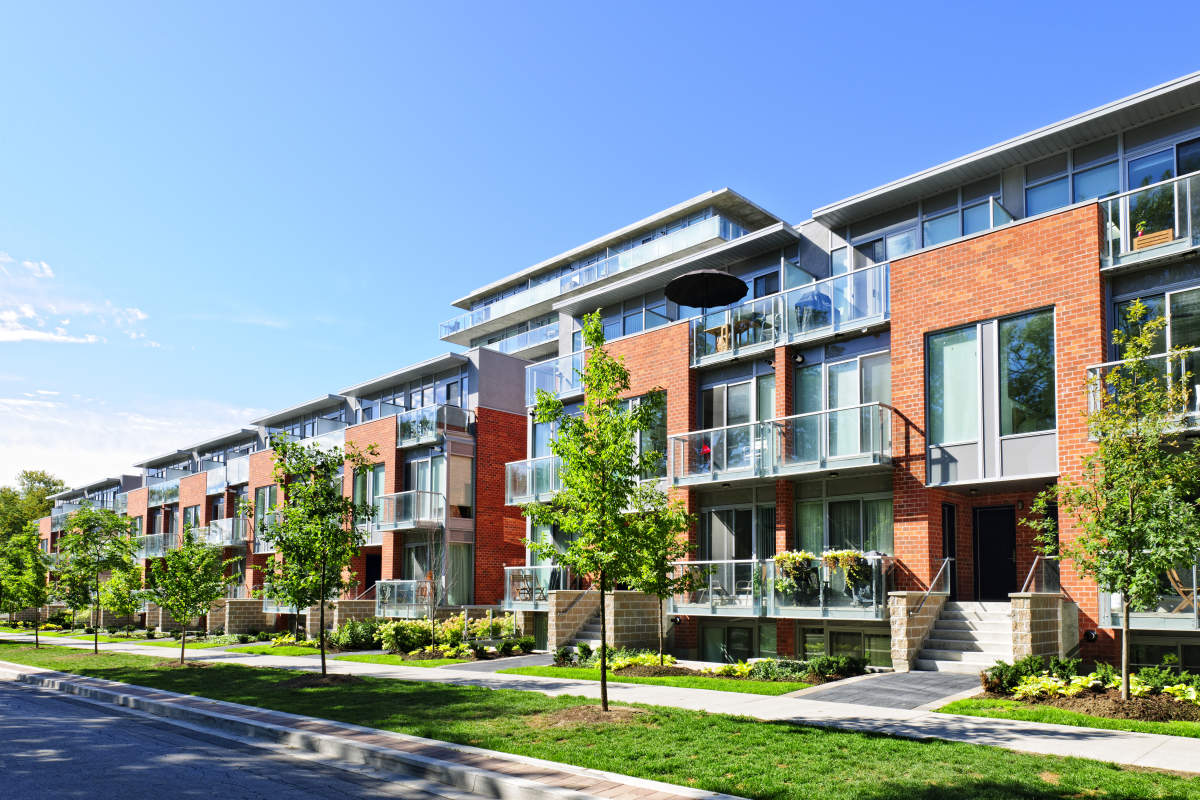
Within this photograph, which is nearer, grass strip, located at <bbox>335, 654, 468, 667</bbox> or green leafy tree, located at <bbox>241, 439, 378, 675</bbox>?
green leafy tree, located at <bbox>241, 439, 378, 675</bbox>

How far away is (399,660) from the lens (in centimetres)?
2289

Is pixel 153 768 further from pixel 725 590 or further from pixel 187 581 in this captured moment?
pixel 187 581

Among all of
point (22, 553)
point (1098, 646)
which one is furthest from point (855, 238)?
point (22, 553)

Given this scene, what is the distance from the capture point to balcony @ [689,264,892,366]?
19953 mm

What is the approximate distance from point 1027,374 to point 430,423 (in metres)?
20.4

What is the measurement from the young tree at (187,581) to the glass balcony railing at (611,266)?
22.7 meters

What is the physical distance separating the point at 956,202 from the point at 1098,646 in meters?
9.81

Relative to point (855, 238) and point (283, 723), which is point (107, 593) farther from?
point (855, 238)

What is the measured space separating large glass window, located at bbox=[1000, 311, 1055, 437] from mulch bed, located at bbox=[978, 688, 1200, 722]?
18.8 feet

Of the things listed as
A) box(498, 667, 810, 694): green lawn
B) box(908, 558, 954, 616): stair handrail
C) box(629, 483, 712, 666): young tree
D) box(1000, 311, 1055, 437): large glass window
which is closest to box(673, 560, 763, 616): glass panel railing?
box(629, 483, 712, 666): young tree

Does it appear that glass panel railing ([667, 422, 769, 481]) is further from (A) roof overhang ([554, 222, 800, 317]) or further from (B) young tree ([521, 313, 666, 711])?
(B) young tree ([521, 313, 666, 711])

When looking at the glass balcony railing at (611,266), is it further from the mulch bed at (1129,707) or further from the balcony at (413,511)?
the mulch bed at (1129,707)

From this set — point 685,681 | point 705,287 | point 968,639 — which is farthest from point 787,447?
point 685,681

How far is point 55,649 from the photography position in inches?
1217
